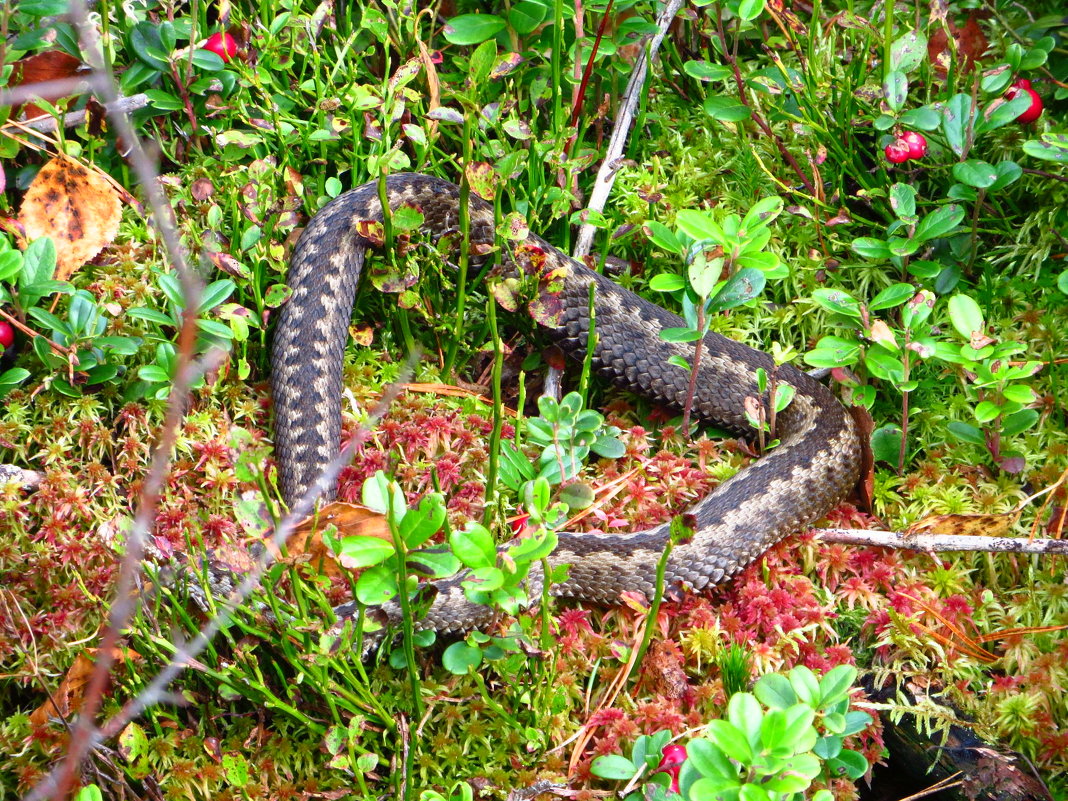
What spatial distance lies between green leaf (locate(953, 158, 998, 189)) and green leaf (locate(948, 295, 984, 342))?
73 centimetres

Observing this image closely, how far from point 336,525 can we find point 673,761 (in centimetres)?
158

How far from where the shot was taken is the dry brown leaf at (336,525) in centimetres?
390

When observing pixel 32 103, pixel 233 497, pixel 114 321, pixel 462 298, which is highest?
pixel 32 103

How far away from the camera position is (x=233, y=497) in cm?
422

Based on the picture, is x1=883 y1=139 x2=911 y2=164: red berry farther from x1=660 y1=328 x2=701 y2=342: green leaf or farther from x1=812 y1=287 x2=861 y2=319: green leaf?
x1=660 y1=328 x2=701 y2=342: green leaf

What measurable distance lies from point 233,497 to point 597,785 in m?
1.95

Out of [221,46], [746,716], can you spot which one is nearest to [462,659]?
[746,716]

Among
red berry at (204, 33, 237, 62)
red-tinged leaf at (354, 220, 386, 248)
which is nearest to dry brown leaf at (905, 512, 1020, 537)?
red-tinged leaf at (354, 220, 386, 248)

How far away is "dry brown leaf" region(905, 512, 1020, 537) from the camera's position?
420cm

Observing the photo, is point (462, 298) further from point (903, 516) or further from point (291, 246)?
point (903, 516)

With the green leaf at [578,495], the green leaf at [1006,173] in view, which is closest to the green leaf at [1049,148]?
the green leaf at [1006,173]

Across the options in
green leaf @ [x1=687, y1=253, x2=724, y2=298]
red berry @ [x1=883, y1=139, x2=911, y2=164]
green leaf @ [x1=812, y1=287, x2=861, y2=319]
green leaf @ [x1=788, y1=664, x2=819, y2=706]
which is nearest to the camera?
green leaf @ [x1=788, y1=664, x2=819, y2=706]

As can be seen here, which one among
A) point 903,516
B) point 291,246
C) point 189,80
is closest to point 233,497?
point 291,246

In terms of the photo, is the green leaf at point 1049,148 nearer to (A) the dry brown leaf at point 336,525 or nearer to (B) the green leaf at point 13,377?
(A) the dry brown leaf at point 336,525
